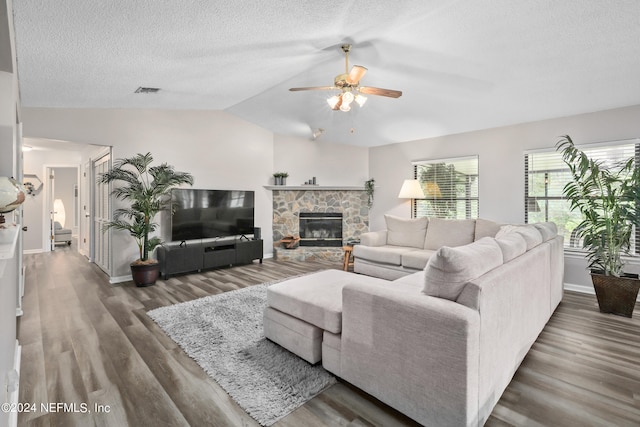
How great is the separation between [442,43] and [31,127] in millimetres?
4930

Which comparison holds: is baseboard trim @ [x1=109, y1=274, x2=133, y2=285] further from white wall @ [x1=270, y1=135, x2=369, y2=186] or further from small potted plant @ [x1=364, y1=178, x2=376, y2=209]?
small potted plant @ [x1=364, y1=178, x2=376, y2=209]

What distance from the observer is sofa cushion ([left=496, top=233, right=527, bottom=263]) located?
6.93ft

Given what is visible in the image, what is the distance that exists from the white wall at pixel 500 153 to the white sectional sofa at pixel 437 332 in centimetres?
289

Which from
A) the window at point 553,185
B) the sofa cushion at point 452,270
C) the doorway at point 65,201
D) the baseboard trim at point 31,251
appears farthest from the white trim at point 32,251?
the window at point 553,185

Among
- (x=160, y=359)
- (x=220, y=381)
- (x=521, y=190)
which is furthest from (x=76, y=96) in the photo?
(x=521, y=190)

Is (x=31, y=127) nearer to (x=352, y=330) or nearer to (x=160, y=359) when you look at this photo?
(x=160, y=359)

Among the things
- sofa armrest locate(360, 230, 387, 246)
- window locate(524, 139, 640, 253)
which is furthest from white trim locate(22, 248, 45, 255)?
window locate(524, 139, 640, 253)

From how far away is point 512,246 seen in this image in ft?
7.20

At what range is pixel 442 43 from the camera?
2936 millimetres

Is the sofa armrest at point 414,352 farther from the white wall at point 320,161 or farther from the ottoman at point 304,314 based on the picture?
the white wall at point 320,161

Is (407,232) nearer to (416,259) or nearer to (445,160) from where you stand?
(416,259)

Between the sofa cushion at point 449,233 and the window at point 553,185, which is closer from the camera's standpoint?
the window at point 553,185

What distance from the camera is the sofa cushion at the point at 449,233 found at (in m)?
4.57

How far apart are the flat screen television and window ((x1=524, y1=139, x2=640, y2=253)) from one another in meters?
4.68
